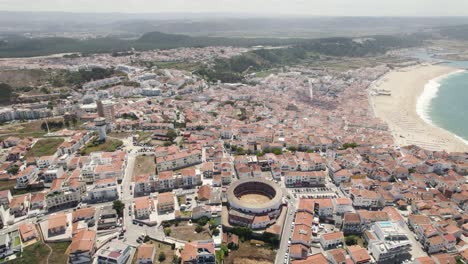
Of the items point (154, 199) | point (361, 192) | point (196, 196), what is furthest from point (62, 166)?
point (361, 192)

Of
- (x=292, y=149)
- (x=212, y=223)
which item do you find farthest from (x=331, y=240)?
(x=292, y=149)

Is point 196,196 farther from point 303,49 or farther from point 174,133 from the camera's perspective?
point 303,49

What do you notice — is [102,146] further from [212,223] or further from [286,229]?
[286,229]

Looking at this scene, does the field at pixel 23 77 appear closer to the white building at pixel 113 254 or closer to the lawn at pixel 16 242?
the lawn at pixel 16 242

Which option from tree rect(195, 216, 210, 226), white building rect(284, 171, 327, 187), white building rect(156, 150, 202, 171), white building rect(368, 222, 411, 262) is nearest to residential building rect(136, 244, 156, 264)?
tree rect(195, 216, 210, 226)

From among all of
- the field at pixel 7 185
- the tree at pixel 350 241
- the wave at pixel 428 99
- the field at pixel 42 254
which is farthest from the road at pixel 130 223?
the wave at pixel 428 99

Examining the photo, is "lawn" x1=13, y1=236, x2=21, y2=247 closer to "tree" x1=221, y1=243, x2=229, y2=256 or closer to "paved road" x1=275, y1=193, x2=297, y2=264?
"tree" x1=221, y1=243, x2=229, y2=256

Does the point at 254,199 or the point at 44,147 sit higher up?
the point at 44,147
